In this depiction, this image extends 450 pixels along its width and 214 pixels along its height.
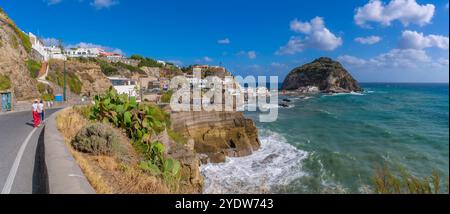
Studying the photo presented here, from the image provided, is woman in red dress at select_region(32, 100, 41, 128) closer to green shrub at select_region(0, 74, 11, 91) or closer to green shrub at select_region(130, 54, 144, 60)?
green shrub at select_region(0, 74, 11, 91)

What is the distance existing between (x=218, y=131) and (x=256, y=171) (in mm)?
7612

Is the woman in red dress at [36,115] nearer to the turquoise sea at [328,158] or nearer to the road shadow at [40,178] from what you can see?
the road shadow at [40,178]

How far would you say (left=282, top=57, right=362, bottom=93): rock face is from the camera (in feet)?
431

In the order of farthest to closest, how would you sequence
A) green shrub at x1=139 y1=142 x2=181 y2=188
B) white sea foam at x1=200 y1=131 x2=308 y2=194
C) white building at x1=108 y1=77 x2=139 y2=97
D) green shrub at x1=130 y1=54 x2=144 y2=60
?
green shrub at x1=130 y1=54 x2=144 y2=60 → white building at x1=108 y1=77 x2=139 y2=97 → white sea foam at x1=200 y1=131 x2=308 y2=194 → green shrub at x1=139 y1=142 x2=181 y2=188

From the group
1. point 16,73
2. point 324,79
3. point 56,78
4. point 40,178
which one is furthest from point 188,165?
point 324,79

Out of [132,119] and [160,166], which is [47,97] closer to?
[132,119]

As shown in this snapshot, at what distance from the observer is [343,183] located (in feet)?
54.6

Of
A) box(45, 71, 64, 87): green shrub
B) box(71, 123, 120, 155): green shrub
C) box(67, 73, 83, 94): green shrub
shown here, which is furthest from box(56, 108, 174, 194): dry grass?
box(67, 73, 83, 94): green shrub

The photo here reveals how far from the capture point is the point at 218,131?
25688 millimetres

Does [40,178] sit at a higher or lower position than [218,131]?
higher

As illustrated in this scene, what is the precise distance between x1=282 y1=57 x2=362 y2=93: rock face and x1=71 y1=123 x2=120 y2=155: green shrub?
413ft
